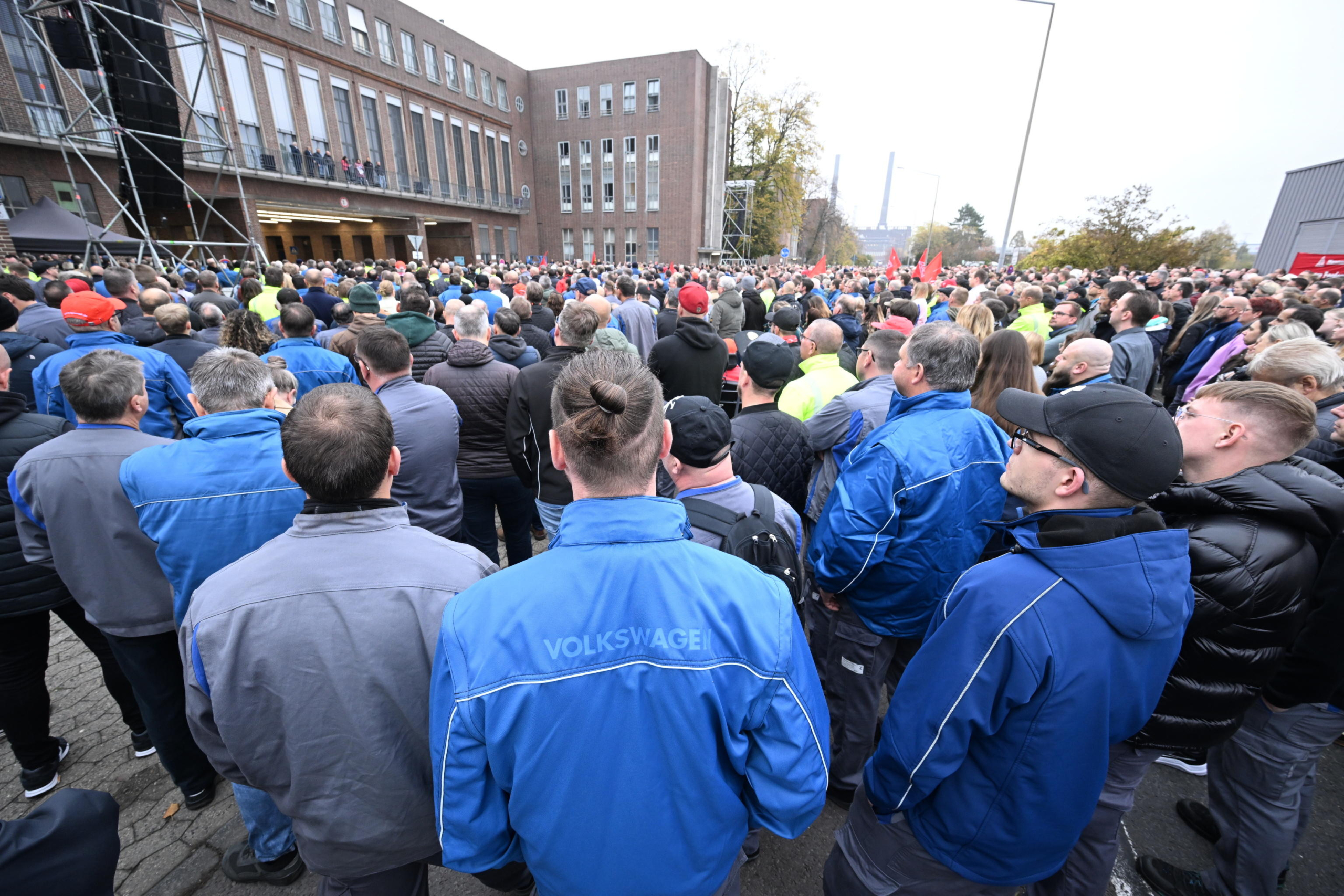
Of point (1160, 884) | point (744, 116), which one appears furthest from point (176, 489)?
point (744, 116)

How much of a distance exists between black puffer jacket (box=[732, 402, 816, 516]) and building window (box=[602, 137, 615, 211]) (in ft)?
131

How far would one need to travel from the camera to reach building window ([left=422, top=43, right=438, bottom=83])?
30.9 meters

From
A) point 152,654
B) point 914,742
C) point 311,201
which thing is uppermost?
point 311,201

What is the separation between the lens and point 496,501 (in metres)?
4.32

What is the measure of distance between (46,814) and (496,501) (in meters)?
3.29

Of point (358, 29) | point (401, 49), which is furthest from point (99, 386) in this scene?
point (401, 49)

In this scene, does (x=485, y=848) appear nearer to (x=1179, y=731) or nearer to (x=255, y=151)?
(x=1179, y=731)

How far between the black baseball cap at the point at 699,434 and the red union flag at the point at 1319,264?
1057 inches

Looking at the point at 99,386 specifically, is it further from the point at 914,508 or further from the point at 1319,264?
the point at 1319,264

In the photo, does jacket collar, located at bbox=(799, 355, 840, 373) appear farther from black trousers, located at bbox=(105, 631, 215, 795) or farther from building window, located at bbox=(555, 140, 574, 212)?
building window, located at bbox=(555, 140, 574, 212)

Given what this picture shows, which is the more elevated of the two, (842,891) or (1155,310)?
(1155,310)

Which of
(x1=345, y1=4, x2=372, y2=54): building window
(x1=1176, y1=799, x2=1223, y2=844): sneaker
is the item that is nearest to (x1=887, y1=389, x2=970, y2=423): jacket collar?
(x1=1176, y1=799, x2=1223, y2=844): sneaker

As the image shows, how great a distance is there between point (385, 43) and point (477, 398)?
3490 centimetres

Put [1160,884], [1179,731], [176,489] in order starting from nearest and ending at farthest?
1. [1179,731]
2. [176,489]
3. [1160,884]
